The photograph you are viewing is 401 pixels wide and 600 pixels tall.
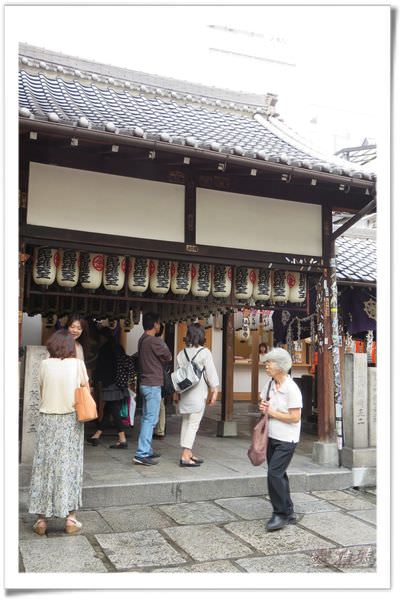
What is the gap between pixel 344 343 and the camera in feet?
43.4

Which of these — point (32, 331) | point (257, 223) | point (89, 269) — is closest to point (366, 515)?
point (257, 223)

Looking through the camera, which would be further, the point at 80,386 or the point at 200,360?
the point at 200,360

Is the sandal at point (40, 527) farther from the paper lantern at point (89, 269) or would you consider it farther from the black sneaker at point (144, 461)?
the paper lantern at point (89, 269)

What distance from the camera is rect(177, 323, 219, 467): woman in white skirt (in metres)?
8.03

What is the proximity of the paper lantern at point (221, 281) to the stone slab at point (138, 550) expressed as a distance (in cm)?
397

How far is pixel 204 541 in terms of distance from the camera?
5.71 metres

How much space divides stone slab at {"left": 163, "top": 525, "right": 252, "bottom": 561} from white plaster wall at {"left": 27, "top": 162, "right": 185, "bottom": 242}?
3.89 m

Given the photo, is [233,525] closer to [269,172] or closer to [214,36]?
[269,172]

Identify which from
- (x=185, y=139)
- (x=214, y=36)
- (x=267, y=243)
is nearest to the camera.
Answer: (x=185, y=139)

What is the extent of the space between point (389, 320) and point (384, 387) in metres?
0.61

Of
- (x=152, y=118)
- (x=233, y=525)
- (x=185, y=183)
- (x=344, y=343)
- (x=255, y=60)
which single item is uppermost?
(x=255, y=60)

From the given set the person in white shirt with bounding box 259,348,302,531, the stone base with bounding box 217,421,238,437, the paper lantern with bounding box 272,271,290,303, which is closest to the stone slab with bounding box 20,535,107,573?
the person in white shirt with bounding box 259,348,302,531

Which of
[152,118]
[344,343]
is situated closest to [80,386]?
[152,118]

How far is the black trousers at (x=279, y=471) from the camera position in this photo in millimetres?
6031
